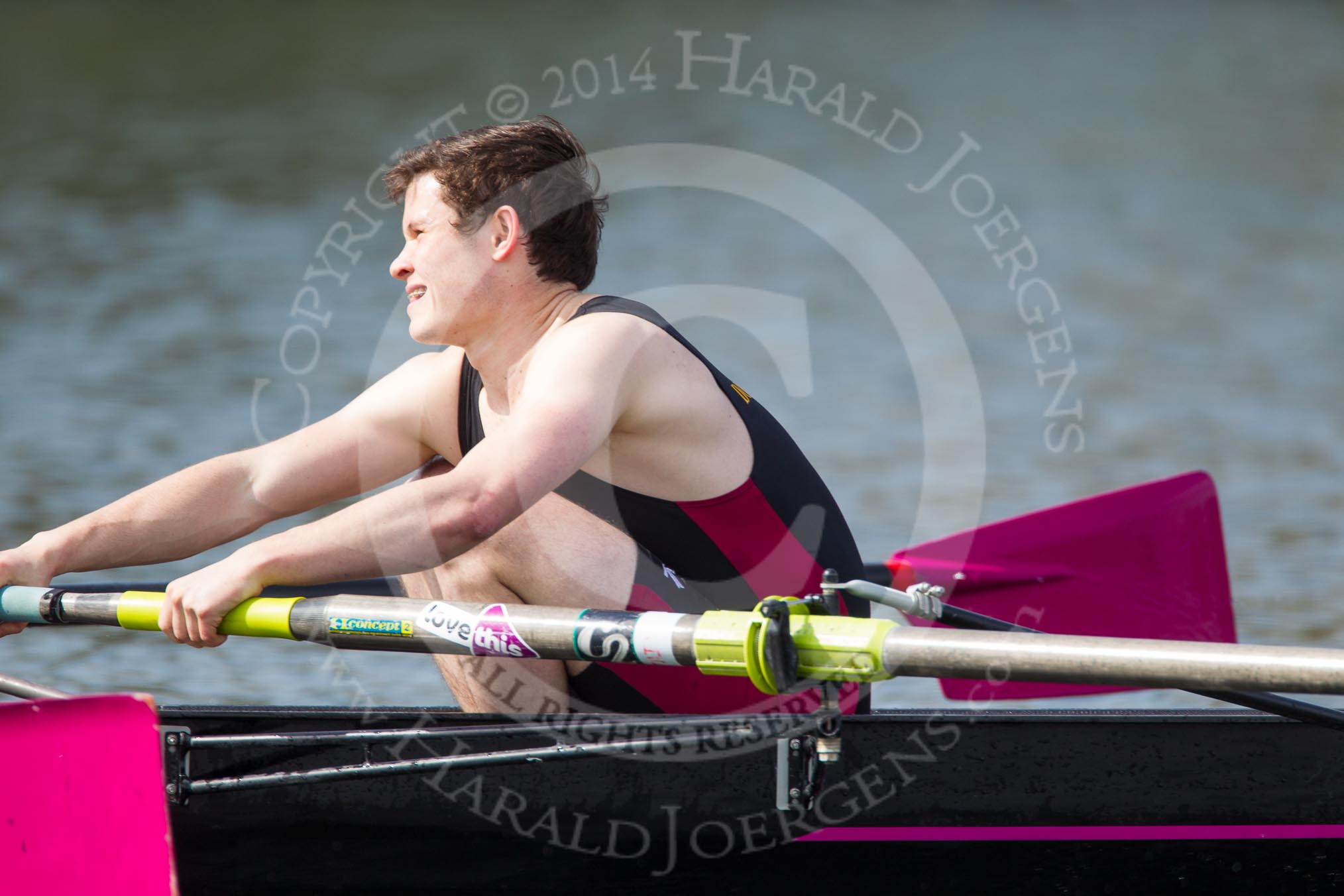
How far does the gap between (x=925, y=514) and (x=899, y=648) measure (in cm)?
328

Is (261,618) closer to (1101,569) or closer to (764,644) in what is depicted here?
(764,644)

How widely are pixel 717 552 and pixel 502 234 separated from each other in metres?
0.59

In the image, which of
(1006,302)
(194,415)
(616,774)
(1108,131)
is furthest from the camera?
(1108,131)

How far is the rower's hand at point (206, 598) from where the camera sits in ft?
6.48

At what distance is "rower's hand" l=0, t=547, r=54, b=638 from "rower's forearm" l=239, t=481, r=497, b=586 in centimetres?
54

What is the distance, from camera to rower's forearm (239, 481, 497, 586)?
6.55 feet

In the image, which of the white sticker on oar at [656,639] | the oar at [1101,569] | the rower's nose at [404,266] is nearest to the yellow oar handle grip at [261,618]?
the white sticker on oar at [656,639]

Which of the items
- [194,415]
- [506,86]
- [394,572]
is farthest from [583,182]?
[506,86]

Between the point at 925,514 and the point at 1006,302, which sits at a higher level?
the point at 1006,302

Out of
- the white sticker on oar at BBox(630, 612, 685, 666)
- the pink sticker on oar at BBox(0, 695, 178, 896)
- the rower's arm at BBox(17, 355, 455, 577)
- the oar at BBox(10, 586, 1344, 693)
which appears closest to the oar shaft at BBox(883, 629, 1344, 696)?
the oar at BBox(10, 586, 1344, 693)

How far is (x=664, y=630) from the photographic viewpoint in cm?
187

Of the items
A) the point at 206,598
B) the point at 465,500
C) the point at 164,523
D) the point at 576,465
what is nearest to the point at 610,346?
the point at 576,465

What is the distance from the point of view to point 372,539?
2.02 metres

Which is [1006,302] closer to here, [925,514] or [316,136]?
[925,514]
